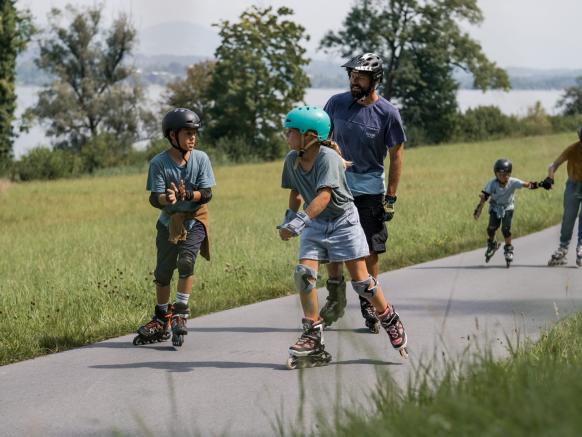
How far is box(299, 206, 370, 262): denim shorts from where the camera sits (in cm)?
743

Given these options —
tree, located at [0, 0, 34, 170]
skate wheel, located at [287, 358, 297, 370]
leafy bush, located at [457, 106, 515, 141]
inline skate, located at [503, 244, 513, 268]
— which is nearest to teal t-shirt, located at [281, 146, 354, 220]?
skate wheel, located at [287, 358, 297, 370]

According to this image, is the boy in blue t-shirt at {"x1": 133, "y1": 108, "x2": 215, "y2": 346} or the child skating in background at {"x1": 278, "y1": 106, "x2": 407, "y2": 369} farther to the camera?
the boy in blue t-shirt at {"x1": 133, "y1": 108, "x2": 215, "y2": 346}

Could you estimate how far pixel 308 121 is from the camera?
714 cm

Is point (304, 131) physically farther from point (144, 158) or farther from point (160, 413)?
point (144, 158)

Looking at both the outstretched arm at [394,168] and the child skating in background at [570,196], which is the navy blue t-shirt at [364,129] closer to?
the outstretched arm at [394,168]

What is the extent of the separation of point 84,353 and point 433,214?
514 inches

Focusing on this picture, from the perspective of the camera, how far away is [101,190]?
129ft

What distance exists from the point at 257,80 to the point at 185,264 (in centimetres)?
6210

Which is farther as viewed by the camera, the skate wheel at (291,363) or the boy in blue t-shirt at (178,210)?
the boy in blue t-shirt at (178,210)

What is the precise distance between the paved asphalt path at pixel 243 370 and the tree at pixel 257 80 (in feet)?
186

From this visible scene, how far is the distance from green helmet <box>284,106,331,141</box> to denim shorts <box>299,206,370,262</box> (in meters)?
0.61

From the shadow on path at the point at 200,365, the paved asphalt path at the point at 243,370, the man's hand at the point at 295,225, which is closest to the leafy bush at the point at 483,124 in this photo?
the paved asphalt path at the point at 243,370

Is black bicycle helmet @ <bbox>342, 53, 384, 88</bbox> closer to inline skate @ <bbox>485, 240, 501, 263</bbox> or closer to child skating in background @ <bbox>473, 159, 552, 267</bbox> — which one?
child skating in background @ <bbox>473, 159, 552, 267</bbox>

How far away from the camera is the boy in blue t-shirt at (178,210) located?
7945 millimetres
